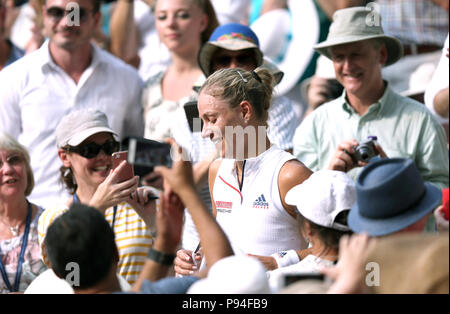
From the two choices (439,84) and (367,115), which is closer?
(367,115)

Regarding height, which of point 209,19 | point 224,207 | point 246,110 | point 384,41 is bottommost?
point 224,207

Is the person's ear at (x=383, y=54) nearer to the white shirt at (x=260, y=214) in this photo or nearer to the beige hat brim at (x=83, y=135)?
the white shirt at (x=260, y=214)

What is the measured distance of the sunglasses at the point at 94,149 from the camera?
171 inches

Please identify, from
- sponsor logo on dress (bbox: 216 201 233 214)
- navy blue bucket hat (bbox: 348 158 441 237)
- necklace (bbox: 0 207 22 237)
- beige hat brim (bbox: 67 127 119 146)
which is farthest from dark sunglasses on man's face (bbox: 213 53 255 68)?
navy blue bucket hat (bbox: 348 158 441 237)

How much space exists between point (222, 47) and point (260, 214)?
151 centimetres

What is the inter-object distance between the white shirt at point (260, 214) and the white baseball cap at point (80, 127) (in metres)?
0.97

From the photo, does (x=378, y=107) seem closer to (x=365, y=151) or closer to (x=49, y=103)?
(x=365, y=151)

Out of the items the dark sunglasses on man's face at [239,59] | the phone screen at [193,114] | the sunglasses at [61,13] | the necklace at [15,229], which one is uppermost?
the sunglasses at [61,13]

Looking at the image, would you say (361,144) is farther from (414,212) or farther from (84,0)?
(84,0)

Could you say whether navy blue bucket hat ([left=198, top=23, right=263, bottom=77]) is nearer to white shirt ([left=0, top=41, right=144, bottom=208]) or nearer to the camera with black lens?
white shirt ([left=0, top=41, right=144, bottom=208])

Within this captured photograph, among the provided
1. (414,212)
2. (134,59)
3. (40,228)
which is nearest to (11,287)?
(40,228)

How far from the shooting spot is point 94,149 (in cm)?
434

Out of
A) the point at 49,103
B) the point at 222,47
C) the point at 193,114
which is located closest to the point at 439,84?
the point at 222,47

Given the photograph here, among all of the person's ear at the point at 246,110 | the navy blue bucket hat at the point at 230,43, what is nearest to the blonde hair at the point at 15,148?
the navy blue bucket hat at the point at 230,43
